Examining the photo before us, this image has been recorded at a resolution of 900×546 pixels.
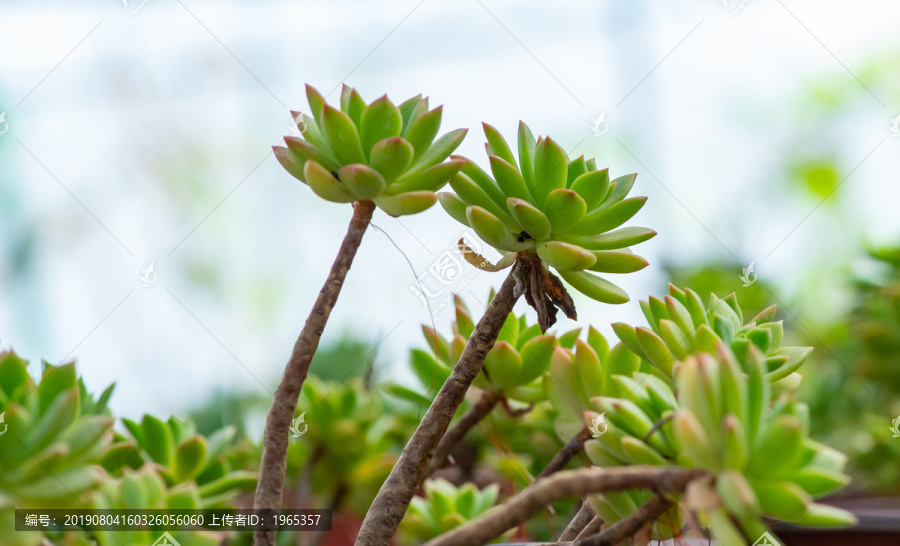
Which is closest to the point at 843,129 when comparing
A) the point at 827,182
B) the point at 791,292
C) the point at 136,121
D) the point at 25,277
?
the point at 827,182

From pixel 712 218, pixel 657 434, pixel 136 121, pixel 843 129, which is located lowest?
pixel 657 434

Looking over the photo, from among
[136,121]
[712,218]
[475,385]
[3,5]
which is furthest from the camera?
[136,121]

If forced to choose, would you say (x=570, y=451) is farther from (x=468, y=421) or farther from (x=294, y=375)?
(x=294, y=375)

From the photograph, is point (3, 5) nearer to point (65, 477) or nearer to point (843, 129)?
point (65, 477)

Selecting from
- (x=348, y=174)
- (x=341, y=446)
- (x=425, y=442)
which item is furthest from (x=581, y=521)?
(x=341, y=446)

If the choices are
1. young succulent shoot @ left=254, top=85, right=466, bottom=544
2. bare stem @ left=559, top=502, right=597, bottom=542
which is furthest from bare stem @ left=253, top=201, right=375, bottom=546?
bare stem @ left=559, top=502, right=597, bottom=542

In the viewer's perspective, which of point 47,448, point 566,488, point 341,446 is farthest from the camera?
point 341,446

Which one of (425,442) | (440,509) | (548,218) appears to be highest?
(548,218)
